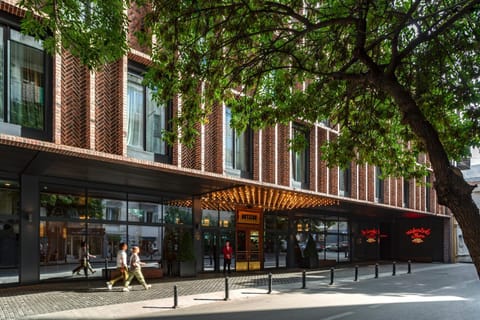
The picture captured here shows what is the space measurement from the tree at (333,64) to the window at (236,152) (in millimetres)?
9715

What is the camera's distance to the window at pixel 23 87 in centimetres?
1495

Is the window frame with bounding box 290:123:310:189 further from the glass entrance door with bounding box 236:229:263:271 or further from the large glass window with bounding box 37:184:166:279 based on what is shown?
the large glass window with bounding box 37:184:166:279

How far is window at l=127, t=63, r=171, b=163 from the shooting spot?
18.6m

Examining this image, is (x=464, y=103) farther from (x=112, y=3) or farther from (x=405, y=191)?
(x=405, y=191)

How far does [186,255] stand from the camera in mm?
22078

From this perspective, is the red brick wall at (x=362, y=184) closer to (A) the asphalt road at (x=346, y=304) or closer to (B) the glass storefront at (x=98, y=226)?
(A) the asphalt road at (x=346, y=304)

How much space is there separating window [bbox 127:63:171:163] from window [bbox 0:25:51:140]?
11.0 feet

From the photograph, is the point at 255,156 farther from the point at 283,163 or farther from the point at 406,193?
the point at 406,193

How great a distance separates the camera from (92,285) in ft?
60.6

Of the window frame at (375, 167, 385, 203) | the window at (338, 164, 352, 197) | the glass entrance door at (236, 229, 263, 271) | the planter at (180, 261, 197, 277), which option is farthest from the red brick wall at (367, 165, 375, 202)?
the planter at (180, 261, 197, 277)

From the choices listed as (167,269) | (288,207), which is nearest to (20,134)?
(167,269)

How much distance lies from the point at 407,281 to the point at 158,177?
12.0 meters

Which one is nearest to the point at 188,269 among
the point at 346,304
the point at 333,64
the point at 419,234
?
the point at 346,304

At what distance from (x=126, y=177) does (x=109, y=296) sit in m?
4.93
